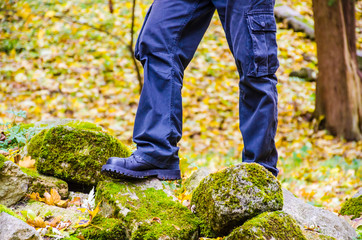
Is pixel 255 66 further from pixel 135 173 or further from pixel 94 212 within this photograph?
pixel 94 212

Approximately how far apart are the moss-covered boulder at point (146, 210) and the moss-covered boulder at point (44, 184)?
0.32 meters

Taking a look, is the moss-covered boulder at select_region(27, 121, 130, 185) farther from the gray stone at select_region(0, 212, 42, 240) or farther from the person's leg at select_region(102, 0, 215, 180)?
the gray stone at select_region(0, 212, 42, 240)

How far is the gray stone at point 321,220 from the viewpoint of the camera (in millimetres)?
2416

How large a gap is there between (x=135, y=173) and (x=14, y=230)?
2.52 ft

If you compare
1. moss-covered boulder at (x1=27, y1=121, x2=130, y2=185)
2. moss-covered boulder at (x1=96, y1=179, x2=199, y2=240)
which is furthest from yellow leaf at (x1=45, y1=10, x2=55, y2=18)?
moss-covered boulder at (x1=96, y1=179, x2=199, y2=240)

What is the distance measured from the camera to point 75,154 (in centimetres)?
248

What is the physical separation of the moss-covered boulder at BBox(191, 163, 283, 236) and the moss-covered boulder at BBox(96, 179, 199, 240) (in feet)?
0.43

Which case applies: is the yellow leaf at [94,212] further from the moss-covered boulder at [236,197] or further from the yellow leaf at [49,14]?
the yellow leaf at [49,14]

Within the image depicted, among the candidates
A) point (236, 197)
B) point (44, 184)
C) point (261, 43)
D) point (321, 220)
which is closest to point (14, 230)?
point (44, 184)

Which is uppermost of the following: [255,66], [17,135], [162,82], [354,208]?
[255,66]

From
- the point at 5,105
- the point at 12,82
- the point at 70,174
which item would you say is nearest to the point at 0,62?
the point at 12,82

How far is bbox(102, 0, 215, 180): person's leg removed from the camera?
2201mm

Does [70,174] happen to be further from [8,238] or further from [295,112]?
[295,112]

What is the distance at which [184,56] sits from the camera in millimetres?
2350
